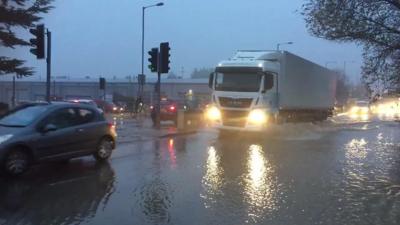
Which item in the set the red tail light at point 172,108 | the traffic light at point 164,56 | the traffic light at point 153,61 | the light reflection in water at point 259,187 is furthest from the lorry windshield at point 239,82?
the red tail light at point 172,108

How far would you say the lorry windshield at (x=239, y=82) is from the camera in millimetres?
24031

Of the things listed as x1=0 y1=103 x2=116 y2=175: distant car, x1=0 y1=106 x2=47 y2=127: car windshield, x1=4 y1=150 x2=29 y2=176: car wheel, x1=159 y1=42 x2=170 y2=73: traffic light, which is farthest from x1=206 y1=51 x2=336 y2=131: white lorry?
x1=4 y1=150 x2=29 y2=176: car wheel

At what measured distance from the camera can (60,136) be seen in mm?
13039

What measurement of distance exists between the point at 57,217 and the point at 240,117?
53.3 feet

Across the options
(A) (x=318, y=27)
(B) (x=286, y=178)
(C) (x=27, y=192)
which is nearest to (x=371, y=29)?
(A) (x=318, y=27)

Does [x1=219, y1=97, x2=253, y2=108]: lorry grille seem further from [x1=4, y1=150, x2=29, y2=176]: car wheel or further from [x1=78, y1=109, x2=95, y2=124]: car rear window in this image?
[x1=4, y1=150, x2=29, y2=176]: car wheel

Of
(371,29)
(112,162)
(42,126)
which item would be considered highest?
(371,29)

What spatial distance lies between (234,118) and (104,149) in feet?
33.1

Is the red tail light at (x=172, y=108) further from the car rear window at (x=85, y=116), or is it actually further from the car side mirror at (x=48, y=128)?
the car side mirror at (x=48, y=128)

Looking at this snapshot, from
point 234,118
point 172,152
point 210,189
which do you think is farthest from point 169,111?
point 210,189

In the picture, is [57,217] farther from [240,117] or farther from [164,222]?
[240,117]

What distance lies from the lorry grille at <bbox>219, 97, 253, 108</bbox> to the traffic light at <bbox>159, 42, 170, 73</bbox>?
190 inches

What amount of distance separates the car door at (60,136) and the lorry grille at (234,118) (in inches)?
436

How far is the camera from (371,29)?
23703mm
